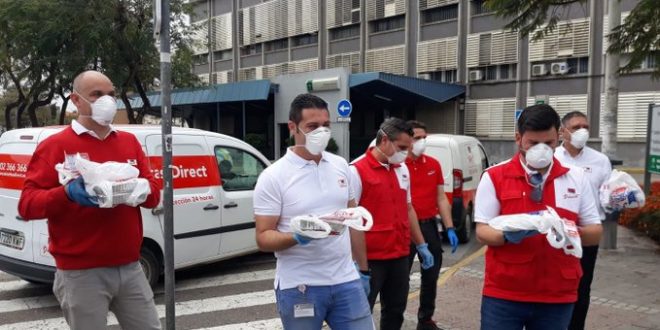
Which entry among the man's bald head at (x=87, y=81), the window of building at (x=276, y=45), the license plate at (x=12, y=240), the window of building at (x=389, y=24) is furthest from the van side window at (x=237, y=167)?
the window of building at (x=276, y=45)

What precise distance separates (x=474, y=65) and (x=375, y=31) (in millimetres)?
7429

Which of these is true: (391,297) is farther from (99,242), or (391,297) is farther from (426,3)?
(426,3)

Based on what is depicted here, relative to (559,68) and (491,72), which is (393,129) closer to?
(559,68)

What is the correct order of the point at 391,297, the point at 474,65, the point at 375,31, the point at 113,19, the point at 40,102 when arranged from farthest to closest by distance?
the point at 375,31, the point at 474,65, the point at 40,102, the point at 113,19, the point at 391,297

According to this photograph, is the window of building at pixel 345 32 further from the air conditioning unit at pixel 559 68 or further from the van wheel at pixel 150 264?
the van wheel at pixel 150 264

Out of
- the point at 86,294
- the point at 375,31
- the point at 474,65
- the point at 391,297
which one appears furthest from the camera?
the point at 375,31

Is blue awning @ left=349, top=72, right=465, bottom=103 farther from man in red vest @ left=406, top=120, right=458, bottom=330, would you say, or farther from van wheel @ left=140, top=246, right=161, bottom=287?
man in red vest @ left=406, top=120, right=458, bottom=330

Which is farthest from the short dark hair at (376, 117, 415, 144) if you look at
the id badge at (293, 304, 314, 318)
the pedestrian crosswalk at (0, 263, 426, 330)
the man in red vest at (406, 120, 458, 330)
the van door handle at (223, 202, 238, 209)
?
the van door handle at (223, 202, 238, 209)

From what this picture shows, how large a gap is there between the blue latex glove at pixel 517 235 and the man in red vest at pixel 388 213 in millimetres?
1403

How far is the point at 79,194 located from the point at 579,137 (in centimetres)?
350

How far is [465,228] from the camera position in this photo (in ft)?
31.3

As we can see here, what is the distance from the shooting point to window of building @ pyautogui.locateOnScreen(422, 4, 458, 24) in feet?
93.2

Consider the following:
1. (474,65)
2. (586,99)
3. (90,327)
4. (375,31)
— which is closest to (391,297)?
(90,327)

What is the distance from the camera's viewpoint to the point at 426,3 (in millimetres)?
29312
